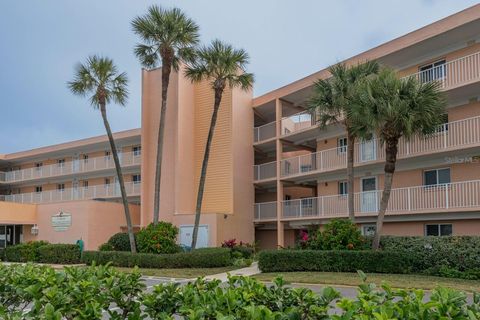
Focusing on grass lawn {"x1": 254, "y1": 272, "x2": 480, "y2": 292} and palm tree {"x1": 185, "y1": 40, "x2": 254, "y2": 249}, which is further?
palm tree {"x1": 185, "y1": 40, "x2": 254, "y2": 249}

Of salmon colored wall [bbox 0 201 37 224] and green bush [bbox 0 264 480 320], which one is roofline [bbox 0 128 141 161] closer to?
salmon colored wall [bbox 0 201 37 224]

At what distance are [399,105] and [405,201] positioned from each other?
576 centimetres

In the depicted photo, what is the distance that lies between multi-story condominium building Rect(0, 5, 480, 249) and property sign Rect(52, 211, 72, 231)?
0.11 meters

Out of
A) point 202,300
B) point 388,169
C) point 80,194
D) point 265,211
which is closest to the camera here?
point 202,300

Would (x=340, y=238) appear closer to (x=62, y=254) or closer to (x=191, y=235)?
(x=191, y=235)

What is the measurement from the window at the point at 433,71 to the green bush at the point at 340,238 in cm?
726

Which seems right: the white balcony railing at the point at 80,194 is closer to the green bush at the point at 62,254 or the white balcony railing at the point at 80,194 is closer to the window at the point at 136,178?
the window at the point at 136,178

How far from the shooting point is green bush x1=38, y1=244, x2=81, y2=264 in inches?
1065

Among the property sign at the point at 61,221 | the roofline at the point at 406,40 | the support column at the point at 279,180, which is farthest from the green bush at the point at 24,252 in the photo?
the roofline at the point at 406,40

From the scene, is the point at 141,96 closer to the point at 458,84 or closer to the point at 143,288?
the point at 458,84

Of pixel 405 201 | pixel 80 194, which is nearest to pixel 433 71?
pixel 405 201

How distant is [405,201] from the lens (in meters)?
22.1

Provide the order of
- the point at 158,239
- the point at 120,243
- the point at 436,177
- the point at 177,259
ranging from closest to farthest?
the point at 436,177, the point at 177,259, the point at 158,239, the point at 120,243

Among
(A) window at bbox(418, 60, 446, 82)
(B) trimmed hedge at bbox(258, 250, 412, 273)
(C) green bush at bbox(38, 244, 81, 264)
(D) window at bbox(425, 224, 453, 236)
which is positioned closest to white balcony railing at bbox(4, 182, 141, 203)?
(C) green bush at bbox(38, 244, 81, 264)
